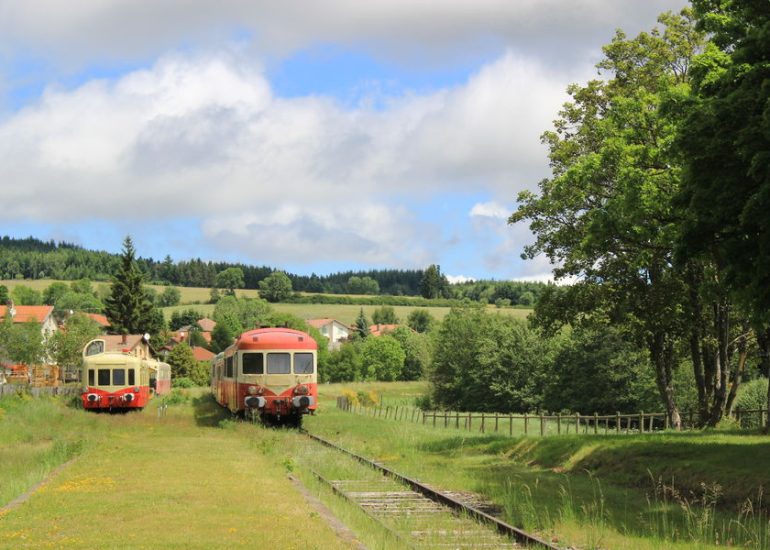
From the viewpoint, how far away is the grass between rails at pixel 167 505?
11023 millimetres

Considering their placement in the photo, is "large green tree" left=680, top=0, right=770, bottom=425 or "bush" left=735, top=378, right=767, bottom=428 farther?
"bush" left=735, top=378, right=767, bottom=428

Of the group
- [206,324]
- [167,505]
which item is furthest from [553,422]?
[206,324]

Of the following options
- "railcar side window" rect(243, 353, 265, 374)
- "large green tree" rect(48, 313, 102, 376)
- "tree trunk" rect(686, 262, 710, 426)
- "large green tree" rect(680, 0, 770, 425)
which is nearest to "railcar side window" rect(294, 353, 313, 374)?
"railcar side window" rect(243, 353, 265, 374)

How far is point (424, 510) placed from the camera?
14.8 meters

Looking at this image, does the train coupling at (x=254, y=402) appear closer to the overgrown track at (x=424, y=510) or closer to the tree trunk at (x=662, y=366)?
the overgrown track at (x=424, y=510)

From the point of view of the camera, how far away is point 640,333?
33562mm

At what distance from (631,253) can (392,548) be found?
71.5 feet

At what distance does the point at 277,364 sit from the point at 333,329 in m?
158

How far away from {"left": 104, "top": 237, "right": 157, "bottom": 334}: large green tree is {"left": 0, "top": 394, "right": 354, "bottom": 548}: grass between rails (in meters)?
70.4

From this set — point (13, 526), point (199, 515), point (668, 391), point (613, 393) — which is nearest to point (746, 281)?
point (199, 515)

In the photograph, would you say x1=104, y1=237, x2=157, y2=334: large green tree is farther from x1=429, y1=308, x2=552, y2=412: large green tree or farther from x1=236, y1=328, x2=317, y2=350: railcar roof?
x1=236, y1=328, x2=317, y2=350: railcar roof

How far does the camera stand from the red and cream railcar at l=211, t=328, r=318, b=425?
1320 inches

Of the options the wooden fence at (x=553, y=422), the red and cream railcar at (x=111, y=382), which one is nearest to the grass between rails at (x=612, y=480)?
the wooden fence at (x=553, y=422)

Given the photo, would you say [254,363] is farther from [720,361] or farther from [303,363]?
[720,361]
